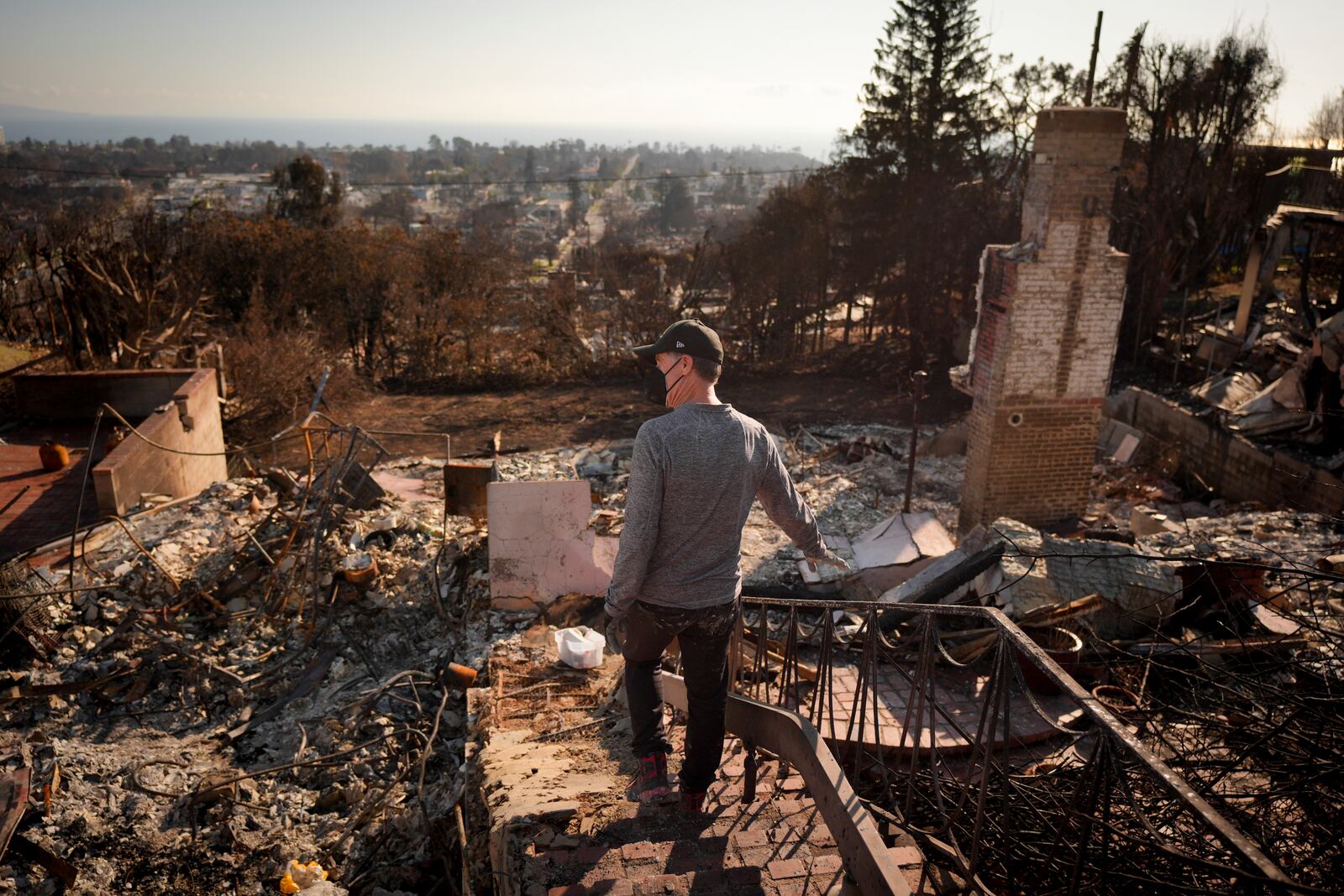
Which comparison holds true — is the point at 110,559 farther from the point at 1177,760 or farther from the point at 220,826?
the point at 1177,760

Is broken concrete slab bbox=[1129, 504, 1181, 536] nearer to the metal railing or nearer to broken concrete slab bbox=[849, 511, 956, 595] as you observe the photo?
broken concrete slab bbox=[849, 511, 956, 595]

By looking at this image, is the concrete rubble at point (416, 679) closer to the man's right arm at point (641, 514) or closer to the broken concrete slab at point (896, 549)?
the broken concrete slab at point (896, 549)

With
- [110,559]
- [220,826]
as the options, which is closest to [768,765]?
[220,826]

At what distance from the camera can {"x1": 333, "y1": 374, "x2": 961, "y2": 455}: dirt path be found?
50.3 feet

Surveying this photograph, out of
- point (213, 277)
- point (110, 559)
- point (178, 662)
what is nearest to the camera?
point (178, 662)

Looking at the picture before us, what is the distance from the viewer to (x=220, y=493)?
380 inches

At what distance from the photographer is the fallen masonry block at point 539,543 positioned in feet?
24.1

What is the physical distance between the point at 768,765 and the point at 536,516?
12.8ft

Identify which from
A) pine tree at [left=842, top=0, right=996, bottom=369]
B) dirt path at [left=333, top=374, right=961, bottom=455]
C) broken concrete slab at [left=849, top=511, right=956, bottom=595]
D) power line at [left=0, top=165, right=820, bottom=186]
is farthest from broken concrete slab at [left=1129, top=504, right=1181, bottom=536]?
power line at [left=0, top=165, right=820, bottom=186]

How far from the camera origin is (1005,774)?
2.79 meters

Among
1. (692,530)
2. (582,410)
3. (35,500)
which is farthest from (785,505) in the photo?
(582,410)

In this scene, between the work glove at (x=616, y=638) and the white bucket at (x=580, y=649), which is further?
the work glove at (x=616, y=638)

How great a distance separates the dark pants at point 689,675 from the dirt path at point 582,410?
37.6ft

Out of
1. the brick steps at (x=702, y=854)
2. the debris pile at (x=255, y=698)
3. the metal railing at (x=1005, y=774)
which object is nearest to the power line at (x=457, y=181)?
the debris pile at (x=255, y=698)
